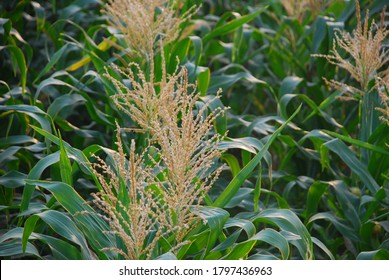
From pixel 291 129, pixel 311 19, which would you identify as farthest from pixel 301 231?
pixel 311 19

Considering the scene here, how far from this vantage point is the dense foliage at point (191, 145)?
2154mm

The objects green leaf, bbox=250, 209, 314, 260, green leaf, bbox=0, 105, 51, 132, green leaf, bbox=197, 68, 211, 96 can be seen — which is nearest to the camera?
green leaf, bbox=250, 209, 314, 260

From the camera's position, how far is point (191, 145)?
6.78 feet

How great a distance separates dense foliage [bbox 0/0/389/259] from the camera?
2154 mm

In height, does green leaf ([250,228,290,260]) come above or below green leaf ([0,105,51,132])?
below

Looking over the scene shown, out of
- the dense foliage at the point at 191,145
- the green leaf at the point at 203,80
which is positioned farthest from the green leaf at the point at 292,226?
the green leaf at the point at 203,80

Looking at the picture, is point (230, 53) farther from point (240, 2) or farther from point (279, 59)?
point (240, 2)

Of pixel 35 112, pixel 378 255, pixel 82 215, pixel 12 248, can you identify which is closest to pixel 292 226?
pixel 378 255

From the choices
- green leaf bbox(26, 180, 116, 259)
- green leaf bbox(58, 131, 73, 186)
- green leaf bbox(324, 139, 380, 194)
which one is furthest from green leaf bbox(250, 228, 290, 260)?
green leaf bbox(324, 139, 380, 194)

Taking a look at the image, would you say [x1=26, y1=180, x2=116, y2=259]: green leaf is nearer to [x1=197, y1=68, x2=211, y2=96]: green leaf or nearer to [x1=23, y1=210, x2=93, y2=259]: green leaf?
[x1=23, y1=210, x2=93, y2=259]: green leaf

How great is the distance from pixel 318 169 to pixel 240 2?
1.93 metres

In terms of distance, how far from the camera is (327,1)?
4.35 meters

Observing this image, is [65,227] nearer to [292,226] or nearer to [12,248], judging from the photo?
[12,248]

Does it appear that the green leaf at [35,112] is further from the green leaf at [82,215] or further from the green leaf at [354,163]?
the green leaf at [354,163]
